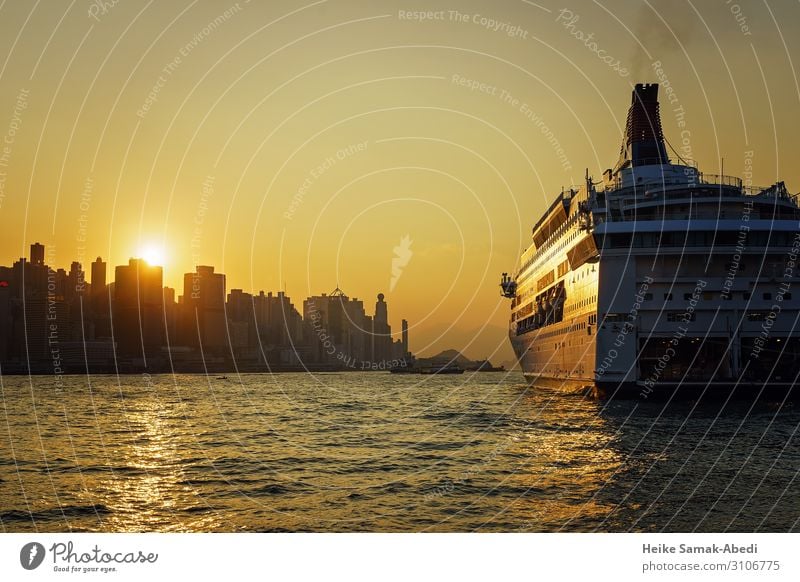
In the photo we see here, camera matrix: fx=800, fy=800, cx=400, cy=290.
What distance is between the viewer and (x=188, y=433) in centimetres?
4297

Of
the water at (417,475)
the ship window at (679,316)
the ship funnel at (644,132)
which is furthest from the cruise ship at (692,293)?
the ship funnel at (644,132)

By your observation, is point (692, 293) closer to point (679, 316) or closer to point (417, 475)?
point (679, 316)

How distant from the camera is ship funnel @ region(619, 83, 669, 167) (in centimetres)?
7900

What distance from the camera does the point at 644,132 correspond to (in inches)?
3167

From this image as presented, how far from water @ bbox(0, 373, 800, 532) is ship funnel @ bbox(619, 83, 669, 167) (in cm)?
3671

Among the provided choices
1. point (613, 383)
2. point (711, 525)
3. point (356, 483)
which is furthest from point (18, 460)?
point (613, 383)

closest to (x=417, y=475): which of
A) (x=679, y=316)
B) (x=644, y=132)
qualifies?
(x=679, y=316)

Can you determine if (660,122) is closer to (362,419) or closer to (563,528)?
(362,419)

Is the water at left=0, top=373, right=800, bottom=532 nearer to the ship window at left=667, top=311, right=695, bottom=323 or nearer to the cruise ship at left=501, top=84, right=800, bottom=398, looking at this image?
the cruise ship at left=501, top=84, right=800, bottom=398

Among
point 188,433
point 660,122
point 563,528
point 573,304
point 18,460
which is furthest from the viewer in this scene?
point 660,122

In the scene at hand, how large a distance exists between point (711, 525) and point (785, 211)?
4565 centimetres

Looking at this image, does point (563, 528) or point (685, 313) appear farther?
point (685, 313)

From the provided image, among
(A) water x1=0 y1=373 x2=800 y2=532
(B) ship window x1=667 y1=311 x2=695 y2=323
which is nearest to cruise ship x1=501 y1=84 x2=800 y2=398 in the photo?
(B) ship window x1=667 y1=311 x2=695 y2=323

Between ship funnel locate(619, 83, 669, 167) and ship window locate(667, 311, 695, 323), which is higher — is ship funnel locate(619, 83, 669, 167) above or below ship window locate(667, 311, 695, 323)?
above
